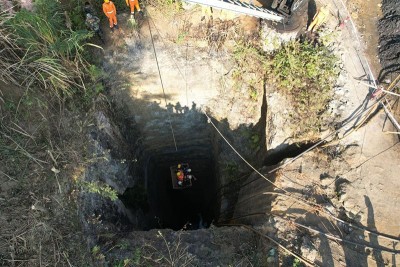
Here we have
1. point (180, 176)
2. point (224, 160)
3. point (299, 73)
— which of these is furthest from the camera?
point (180, 176)

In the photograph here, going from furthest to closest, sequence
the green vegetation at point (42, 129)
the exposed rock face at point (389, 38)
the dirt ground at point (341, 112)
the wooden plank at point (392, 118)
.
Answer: the exposed rock face at point (389, 38) < the wooden plank at point (392, 118) < the dirt ground at point (341, 112) < the green vegetation at point (42, 129)

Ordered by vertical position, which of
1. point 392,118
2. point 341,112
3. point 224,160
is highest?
point 341,112

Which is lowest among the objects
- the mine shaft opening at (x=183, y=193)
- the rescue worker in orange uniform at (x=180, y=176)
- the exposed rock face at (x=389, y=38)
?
the mine shaft opening at (x=183, y=193)

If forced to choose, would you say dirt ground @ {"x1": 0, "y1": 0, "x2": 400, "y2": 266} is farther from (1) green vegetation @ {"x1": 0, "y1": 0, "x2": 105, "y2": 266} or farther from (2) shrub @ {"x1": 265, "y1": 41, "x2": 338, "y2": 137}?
(2) shrub @ {"x1": 265, "y1": 41, "x2": 338, "y2": 137}

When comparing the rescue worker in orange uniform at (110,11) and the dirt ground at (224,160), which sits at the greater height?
the rescue worker in orange uniform at (110,11)

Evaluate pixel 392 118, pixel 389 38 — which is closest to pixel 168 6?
pixel 389 38

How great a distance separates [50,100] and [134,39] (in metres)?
2.24

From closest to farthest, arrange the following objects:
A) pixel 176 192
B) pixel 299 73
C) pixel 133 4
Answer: pixel 133 4 → pixel 299 73 → pixel 176 192

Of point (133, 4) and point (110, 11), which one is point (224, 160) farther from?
point (110, 11)

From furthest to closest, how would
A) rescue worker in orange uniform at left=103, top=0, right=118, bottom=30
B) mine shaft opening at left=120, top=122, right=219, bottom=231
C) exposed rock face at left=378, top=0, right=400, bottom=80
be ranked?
mine shaft opening at left=120, top=122, right=219, bottom=231 → exposed rock face at left=378, top=0, right=400, bottom=80 → rescue worker in orange uniform at left=103, top=0, right=118, bottom=30

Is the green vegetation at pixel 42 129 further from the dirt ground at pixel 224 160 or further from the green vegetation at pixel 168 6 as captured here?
the green vegetation at pixel 168 6

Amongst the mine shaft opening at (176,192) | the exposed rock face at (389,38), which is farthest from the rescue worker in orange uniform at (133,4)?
the exposed rock face at (389,38)

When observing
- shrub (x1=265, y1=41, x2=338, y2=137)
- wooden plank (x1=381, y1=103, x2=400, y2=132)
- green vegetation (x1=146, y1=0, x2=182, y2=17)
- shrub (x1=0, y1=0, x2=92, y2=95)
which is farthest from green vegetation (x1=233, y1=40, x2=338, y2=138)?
shrub (x1=0, y1=0, x2=92, y2=95)

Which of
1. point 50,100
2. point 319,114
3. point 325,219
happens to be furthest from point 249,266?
point 50,100
